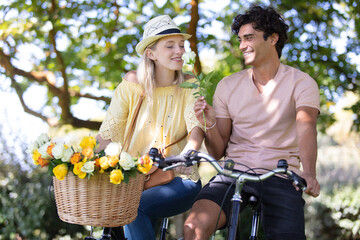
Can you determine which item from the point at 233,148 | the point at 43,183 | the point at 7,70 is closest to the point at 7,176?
the point at 43,183

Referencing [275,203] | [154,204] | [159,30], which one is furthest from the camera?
[159,30]

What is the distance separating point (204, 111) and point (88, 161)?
0.86 m

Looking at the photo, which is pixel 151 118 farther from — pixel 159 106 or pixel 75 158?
pixel 75 158

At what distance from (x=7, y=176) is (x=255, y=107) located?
412 cm

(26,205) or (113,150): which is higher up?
(113,150)

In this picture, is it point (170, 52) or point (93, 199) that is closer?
point (93, 199)

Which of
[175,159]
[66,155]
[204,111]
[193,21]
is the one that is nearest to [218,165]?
[175,159]

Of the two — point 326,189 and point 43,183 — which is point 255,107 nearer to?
point 43,183

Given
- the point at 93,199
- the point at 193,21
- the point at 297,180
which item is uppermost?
the point at 193,21

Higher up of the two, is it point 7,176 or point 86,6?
point 86,6

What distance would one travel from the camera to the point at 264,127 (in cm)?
319

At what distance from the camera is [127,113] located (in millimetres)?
3363

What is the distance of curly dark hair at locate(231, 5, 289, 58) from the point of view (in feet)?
10.9

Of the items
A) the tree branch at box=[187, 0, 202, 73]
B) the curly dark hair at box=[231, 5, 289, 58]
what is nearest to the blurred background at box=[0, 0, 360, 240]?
the tree branch at box=[187, 0, 202, 73]
